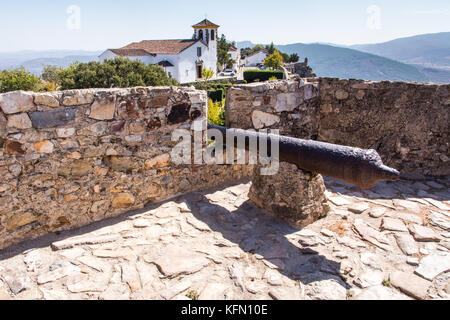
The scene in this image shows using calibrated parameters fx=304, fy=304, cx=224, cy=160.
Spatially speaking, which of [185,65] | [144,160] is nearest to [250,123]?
[144,160]

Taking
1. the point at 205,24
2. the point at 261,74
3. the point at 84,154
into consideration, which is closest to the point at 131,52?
the point at 205,24

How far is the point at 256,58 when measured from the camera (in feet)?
225

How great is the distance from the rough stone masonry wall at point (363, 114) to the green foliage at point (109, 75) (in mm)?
22277

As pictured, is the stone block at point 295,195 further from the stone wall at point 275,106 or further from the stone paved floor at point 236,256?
the stone wall at point 275,106

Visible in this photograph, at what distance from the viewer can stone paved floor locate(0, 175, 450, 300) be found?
2.52m

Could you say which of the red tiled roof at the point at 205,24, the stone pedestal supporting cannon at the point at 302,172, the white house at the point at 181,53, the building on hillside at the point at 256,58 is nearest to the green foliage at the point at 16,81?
the white house at the point at 181,53

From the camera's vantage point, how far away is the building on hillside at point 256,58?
220 ft

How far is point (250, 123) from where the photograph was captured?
181 inches

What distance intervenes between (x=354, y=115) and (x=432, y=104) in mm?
1158

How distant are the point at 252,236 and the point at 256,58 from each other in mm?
69554

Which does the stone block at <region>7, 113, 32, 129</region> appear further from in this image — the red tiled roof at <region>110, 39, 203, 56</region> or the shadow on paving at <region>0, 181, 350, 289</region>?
the red tiled roof at <region>110, 39, 203, 56</region>

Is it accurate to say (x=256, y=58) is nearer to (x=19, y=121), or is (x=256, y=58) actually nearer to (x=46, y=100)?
(x=46, y=100)

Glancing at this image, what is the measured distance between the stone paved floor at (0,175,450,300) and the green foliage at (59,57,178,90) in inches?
919

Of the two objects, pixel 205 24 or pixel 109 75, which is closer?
pixel 109 75
